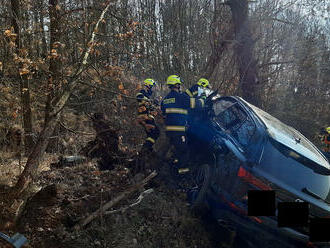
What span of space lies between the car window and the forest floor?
4.11 feet

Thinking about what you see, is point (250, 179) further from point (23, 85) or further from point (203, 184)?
point (23, 85)

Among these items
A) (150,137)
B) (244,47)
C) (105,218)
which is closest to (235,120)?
(150,137)

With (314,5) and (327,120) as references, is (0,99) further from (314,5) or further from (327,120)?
(327,120)

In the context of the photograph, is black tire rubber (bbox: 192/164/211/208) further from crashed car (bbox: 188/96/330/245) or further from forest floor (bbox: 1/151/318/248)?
forest floor (bbox: 1/151/318/248)

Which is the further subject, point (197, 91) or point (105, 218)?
point (197, 91)

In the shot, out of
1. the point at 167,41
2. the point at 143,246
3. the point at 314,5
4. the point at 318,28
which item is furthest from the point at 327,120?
the point at 143,246

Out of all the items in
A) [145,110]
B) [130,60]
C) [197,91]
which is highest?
[130,60]

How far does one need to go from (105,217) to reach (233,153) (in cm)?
197

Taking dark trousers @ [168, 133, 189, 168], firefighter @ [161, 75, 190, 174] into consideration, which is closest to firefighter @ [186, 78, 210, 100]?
firefighter @ [161, 75, 190, 174]

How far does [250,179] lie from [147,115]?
2.92 meters

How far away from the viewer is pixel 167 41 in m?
11.5

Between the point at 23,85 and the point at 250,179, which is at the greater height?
the point at 23,85

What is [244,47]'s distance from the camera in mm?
9016

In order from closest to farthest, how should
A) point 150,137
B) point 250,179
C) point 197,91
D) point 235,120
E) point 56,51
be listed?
point 250,179
point 235,120
point 56,51
point 197,91
point 150,137
